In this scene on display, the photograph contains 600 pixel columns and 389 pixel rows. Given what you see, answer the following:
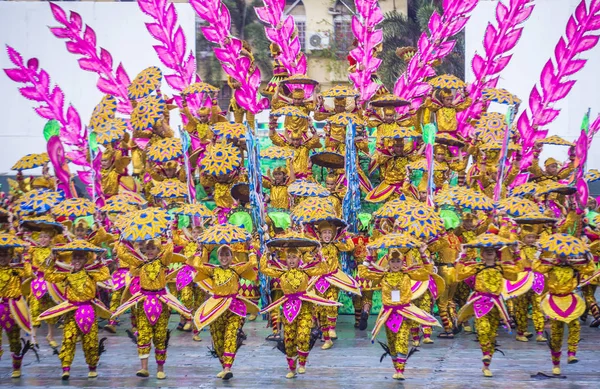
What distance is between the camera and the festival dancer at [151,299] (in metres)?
12.1

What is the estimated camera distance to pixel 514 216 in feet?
45.7

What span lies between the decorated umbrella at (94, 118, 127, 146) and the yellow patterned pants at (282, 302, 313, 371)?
20.1 feet

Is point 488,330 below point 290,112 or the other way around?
below

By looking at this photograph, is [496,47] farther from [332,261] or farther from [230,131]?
[332,261]

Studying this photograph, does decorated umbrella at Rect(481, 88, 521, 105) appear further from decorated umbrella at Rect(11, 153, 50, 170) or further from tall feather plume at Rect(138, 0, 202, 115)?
decorated umbrella at Rect(11, 153, 50, 170)

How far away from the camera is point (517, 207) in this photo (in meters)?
14.0

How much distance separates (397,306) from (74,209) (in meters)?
4.74

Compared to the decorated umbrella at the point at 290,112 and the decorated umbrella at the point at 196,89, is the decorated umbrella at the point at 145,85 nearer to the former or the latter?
the decorated umbrella at the point at 196,89

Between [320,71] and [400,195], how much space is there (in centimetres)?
1335

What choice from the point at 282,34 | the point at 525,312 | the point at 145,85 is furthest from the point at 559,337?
the point at 145,85

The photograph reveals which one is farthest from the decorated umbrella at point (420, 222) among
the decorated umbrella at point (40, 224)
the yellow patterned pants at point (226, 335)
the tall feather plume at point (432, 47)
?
the tall feather plume at point (432, 47)

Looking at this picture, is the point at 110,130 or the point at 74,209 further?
the point at 110,130

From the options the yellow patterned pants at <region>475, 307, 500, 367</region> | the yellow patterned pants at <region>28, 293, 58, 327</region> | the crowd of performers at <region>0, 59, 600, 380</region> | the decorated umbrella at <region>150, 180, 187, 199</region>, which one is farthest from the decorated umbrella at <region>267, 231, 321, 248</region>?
the yellow patterned pants at <region>28, 293, 58, 327</region>

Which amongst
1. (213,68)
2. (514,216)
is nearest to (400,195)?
(514,216)
